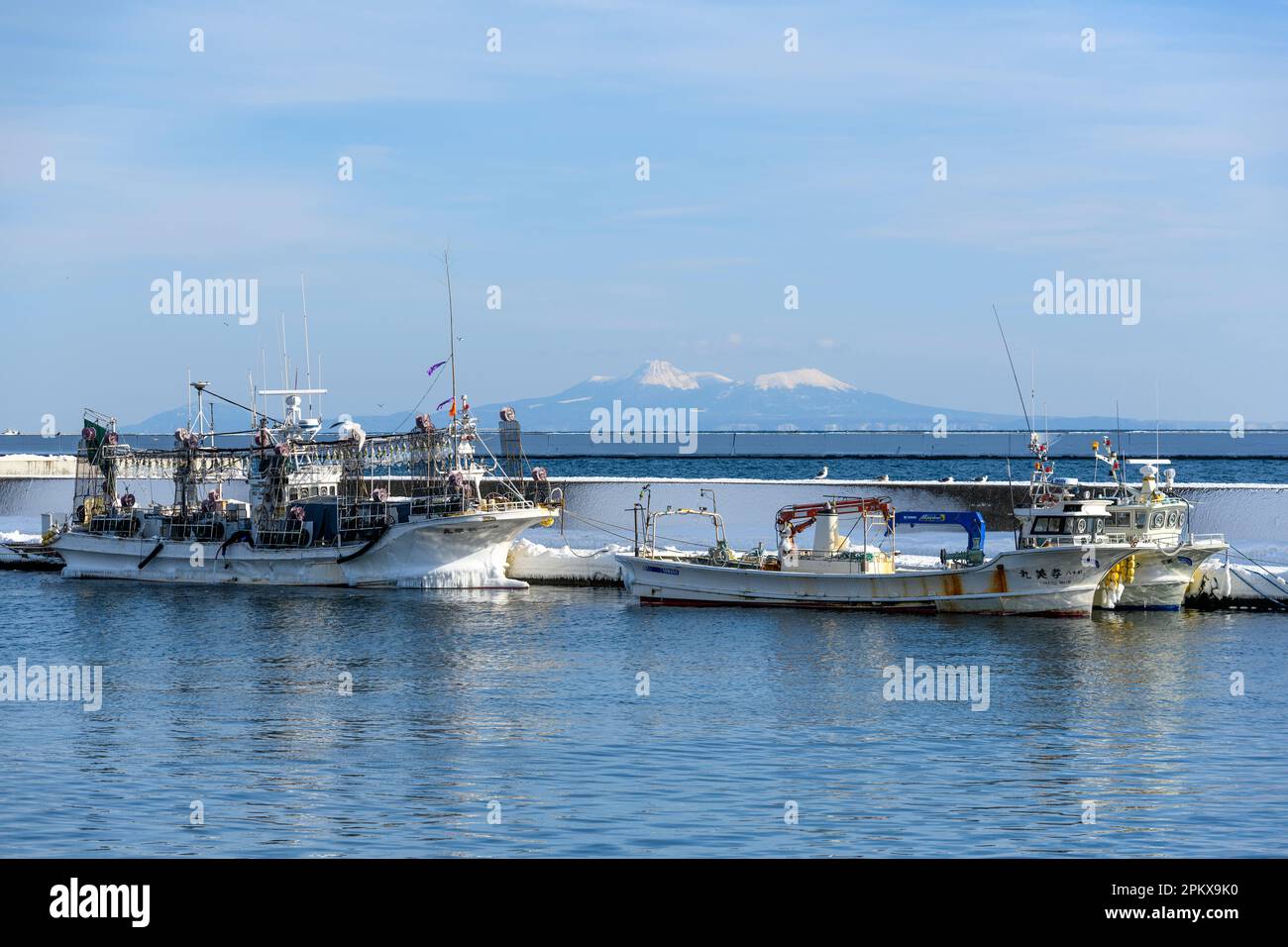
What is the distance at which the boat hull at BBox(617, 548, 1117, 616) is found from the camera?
176ft

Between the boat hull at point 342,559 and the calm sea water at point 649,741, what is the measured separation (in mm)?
11852

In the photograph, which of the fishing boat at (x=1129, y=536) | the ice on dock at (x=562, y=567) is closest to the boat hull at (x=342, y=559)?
the ice on dock at (x=562, y=567)

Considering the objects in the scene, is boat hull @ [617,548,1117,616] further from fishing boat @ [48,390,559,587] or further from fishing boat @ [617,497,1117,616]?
fishing boat @ [48,390,559,587]

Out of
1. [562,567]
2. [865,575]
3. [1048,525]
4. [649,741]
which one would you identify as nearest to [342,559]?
[562,567]

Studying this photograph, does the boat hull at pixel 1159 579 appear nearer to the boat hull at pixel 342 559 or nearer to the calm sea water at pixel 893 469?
the boat hull at pixel 342 559

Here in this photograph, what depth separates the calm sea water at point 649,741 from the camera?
2252 centimetres

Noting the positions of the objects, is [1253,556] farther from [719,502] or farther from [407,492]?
[407,492]

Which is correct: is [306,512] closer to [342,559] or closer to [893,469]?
[342,559]

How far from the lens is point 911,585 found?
181 feet

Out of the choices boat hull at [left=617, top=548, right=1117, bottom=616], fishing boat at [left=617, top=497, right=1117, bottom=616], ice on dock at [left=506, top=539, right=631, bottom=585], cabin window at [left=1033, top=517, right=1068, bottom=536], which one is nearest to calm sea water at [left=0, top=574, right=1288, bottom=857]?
boat hull at [left=617, top=548, right=1117, bottom=616]
